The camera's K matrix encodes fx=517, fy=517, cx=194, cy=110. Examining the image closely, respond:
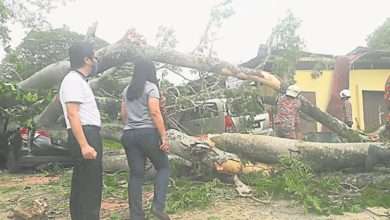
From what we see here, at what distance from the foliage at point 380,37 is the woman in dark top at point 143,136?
1025 inches

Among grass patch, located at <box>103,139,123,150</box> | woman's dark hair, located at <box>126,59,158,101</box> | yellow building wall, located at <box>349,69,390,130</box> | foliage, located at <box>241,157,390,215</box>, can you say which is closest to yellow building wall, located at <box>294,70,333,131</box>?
yellow building wall, located at <box>349,69,390,130</box>

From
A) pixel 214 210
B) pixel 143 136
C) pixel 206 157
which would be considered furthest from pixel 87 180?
pixel 206 157

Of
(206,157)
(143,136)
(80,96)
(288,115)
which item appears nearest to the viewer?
(80,96)

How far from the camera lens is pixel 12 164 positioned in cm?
906

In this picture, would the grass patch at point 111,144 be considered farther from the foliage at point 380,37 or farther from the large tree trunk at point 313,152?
the foliage at point 380,37

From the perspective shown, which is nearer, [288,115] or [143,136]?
[143,136]

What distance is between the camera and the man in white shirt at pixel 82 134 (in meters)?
3.85

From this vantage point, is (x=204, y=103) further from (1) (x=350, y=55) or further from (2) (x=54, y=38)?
(2) (x=54, y=38)

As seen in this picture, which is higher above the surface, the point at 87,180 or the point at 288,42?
the point at 288,42

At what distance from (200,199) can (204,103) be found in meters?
4.73

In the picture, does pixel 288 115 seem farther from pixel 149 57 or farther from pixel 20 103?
pixel 20 103

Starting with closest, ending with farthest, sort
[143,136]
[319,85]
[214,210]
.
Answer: [143,136] → [214,210] → [319,85]

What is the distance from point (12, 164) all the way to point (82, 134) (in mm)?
5835

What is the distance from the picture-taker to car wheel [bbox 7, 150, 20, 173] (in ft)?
29.6
